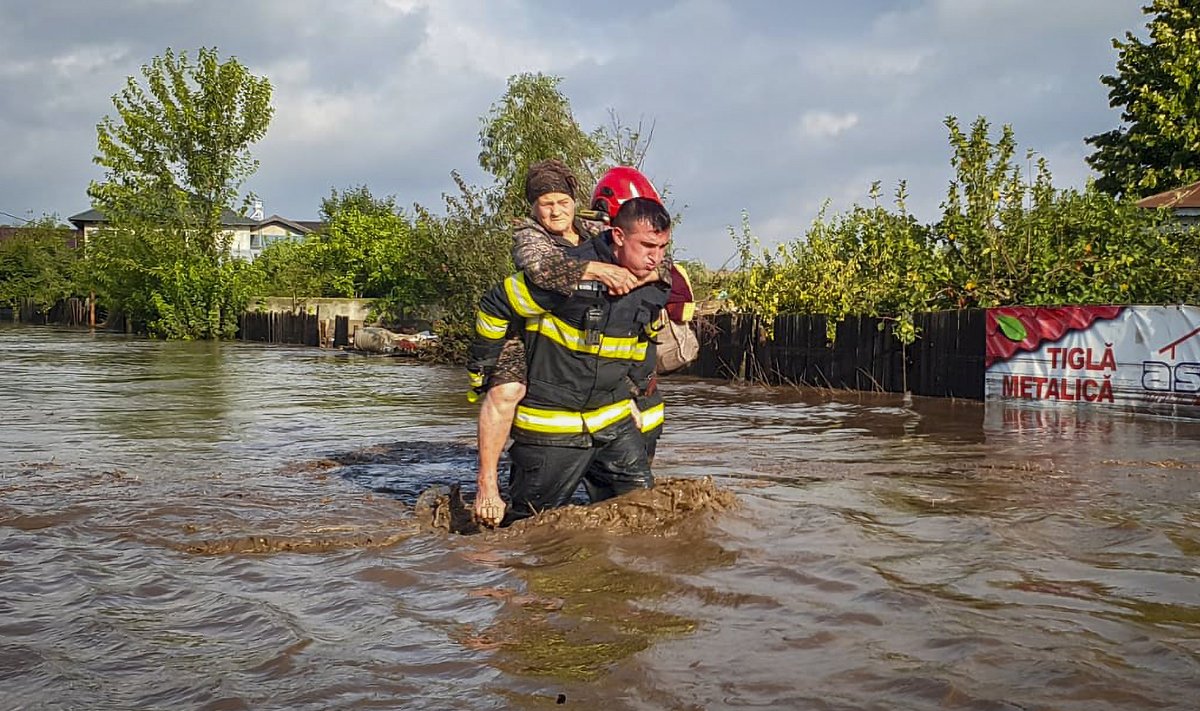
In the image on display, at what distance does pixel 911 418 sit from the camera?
14.1m

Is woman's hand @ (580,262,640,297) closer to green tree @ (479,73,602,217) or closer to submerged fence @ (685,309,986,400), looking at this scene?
submerged fence @ (685,309,986,400)

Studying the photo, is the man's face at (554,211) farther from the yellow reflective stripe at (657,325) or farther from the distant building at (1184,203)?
the distant building at (1184,203)

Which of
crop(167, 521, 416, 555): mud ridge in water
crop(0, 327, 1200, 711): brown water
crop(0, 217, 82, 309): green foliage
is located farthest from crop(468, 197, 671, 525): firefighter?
crop(0, 217, 82, 309): green foliage

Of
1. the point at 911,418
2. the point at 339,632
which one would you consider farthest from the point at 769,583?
the point at 911,418

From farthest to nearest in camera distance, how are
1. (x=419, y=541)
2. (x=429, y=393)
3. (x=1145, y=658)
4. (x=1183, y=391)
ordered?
(x=429, y=393) → (x=1183, y=391) → (x=419, y=541) → (x=1145, y=658)

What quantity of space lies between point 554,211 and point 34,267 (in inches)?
3360

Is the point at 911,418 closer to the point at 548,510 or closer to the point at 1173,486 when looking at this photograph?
the point at 1173,486

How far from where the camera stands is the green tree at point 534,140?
28.0 metres

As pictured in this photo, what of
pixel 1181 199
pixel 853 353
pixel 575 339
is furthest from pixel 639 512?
pixel 1181 199

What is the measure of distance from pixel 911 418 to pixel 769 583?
9.41 m

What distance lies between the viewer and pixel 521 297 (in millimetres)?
5613

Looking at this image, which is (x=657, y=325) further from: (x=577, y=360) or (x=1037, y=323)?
(x=1037, y=323)

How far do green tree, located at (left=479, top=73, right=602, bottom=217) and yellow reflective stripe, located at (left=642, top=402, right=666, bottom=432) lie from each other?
65.8 feet

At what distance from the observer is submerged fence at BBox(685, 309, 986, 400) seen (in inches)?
659
